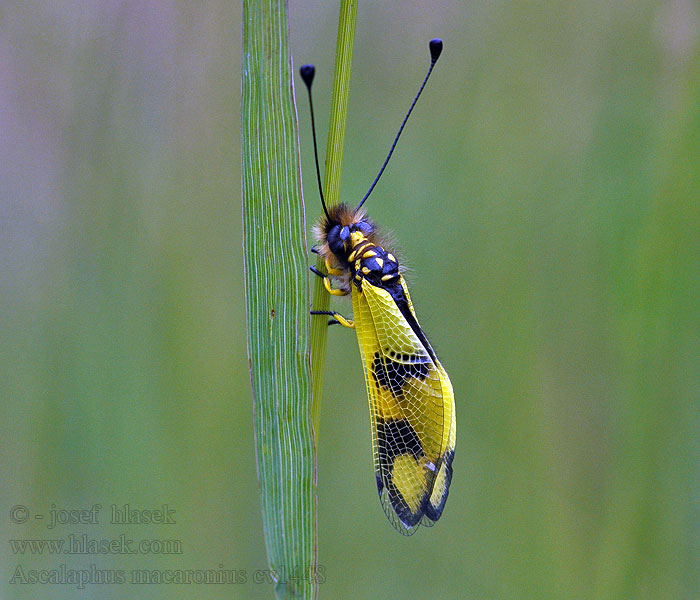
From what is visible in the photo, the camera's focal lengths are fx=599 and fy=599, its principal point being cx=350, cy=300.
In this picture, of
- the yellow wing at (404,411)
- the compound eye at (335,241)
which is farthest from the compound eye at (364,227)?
the yellow wing at (404,411)

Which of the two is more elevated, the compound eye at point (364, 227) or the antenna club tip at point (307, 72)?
the antenna club tip at point (307, 72)

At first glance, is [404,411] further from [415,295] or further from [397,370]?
[415,295]

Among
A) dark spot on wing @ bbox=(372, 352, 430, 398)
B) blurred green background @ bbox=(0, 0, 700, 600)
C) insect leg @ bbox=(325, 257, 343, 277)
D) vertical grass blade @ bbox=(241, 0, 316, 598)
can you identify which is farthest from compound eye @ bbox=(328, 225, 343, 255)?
vertical grass blade @ bbox=(241, 0, 316, 598)

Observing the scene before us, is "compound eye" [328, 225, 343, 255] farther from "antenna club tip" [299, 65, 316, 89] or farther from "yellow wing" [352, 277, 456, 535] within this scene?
"antenna club tip" [299, 65, 316, 89]

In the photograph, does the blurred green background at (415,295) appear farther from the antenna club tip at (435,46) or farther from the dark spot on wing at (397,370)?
the antenna club tip at (435,46)

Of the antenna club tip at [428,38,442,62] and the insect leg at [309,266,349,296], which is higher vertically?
the antenna club tip at [428,38,442,62]
